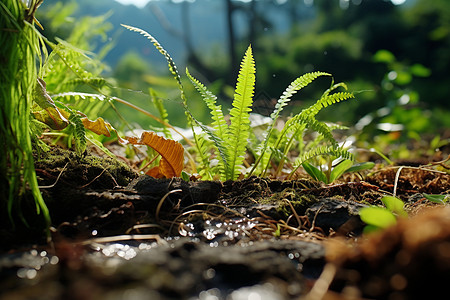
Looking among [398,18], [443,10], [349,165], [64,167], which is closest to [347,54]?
[398,18]

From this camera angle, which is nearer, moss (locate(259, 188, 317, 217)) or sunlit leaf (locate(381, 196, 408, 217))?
sunlit leaf (locate(381, 196, 408, 217))

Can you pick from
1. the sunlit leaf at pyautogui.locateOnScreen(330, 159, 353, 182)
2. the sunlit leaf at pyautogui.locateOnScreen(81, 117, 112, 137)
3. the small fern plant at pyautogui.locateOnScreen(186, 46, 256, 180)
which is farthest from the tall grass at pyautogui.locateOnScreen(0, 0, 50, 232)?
the sunlit leaf at pyautogui.locateOnScreen(330, 159, 353, 182)

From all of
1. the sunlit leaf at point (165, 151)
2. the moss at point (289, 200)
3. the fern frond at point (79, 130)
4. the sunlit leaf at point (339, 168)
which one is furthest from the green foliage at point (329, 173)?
the fern frond at point (79, 130)

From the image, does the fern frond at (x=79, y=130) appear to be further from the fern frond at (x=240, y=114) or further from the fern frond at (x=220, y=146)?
the fern frond at (x=240, y=114)

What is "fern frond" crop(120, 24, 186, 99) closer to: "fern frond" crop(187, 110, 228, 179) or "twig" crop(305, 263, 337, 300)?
"fern frond" crop(187, 110, 228, 179)

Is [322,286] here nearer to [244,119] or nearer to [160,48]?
[244,119]

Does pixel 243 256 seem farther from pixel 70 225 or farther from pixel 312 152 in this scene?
pixel 312 152
